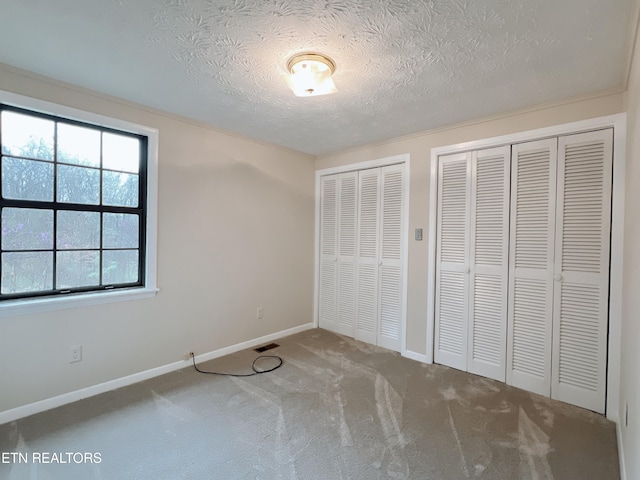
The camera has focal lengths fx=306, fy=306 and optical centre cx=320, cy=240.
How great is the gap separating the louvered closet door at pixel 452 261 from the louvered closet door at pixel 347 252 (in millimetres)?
1055

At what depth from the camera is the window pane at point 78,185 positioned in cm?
228

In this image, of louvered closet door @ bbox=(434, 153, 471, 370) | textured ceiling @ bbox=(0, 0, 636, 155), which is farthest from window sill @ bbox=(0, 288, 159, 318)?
louvered closet door @ bbox=(434, 153, 471, 370)

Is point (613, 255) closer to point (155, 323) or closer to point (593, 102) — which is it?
point (593, 102)

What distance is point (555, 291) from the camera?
2416 mm

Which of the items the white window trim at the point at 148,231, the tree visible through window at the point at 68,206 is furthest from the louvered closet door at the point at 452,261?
the tree visible through window at the point at 68,206

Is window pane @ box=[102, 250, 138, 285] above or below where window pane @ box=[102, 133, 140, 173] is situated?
below

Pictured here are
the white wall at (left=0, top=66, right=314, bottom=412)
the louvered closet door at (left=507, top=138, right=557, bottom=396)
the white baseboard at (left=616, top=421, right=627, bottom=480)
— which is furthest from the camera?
the louvered closet door at (left=507, top=138, right=557, bottom=396)

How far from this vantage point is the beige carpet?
1682 millimetres

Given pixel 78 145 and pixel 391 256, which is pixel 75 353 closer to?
pixel 78 145

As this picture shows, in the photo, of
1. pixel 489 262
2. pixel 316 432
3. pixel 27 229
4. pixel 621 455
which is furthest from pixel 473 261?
pixel 27 229

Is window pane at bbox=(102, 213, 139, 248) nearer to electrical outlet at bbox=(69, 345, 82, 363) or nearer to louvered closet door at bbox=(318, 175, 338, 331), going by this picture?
electrical outlet at bbox=(69, 345, 82, 363)

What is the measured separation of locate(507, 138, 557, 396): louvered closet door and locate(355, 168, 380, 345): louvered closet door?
4.50ft

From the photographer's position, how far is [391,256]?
3.45 meters

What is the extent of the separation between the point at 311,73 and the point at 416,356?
2792 millimetres
